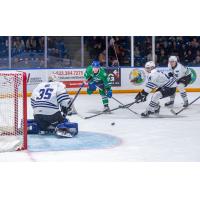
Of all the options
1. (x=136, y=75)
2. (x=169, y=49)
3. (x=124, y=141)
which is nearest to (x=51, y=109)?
(x=124, y=141)

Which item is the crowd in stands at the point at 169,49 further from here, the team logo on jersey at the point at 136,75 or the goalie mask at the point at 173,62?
the goalie mask at the point at 173,62

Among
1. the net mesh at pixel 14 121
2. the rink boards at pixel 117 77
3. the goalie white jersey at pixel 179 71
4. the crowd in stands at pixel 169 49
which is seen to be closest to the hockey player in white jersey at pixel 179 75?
the goalie white jersey at pixel 179 71

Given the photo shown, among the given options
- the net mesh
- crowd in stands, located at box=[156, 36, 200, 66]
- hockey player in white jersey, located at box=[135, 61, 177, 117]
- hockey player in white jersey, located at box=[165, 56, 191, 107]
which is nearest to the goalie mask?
hockey player in white jersey, located at box=[165, 56, 191, 107]

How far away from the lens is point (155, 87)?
9820 mm

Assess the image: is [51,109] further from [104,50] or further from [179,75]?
[104,50]

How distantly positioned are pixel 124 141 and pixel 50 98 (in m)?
1.11

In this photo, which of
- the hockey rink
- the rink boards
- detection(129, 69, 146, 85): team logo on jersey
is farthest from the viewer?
detection(129, 69, 146, 85): team logo on jersey

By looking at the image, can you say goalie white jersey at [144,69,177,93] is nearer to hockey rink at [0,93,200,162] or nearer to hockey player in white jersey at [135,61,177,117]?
hockey player in white jersey at [135,61,177,117]

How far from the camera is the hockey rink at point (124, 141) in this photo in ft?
21.6

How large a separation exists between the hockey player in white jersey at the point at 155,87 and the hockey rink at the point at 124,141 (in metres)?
0.22

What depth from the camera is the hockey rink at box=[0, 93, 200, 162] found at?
659 cm

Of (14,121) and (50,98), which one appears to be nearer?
(14,121)

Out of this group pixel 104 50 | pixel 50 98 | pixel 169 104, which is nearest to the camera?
pixel 50 98

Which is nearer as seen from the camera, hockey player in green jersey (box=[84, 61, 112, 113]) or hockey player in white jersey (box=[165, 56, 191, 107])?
hockey player in green jersey (box=[84, 61, 112, 113])
